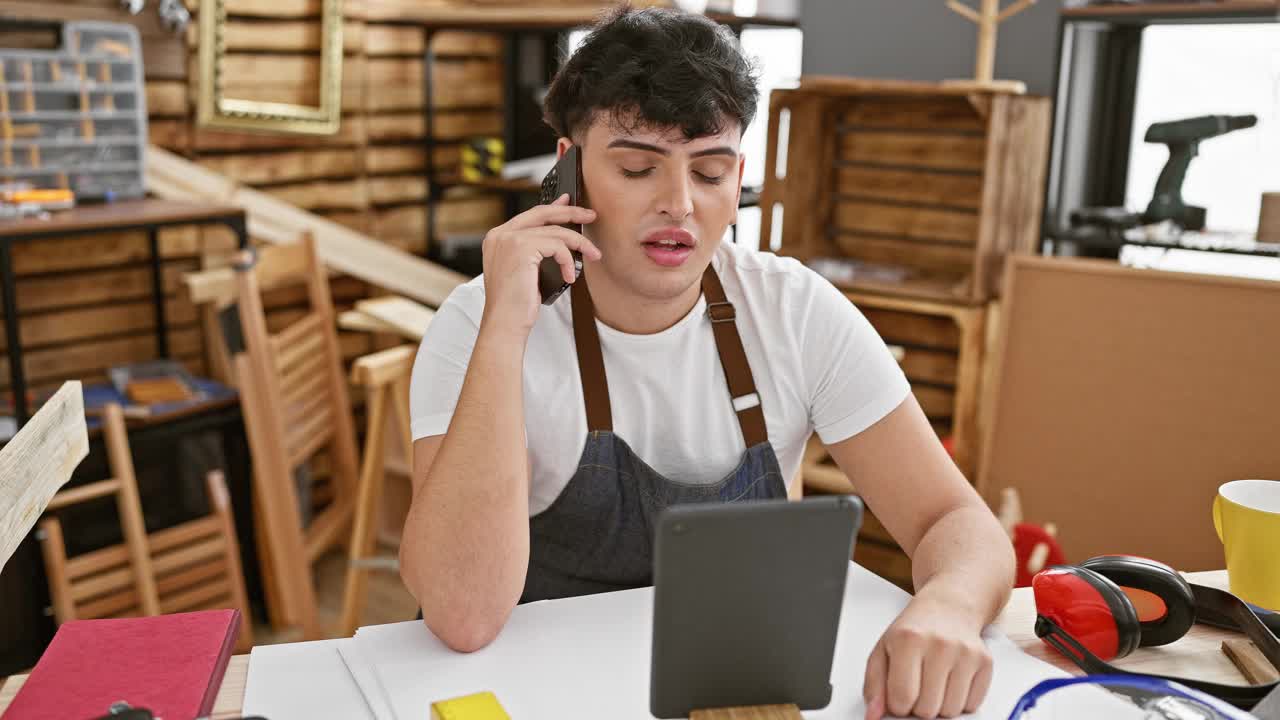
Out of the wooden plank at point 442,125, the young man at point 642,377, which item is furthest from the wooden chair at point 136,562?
the young man at point 642,377

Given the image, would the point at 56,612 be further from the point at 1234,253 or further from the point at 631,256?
the point at 1234,253

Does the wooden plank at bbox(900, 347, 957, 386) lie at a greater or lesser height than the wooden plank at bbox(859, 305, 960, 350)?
lesser

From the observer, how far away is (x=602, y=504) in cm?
141

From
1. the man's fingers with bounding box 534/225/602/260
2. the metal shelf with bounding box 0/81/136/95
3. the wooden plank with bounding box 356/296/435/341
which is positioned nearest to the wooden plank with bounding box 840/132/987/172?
the wooden plank with bounding box 356/296/435/341

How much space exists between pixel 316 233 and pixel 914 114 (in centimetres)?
205

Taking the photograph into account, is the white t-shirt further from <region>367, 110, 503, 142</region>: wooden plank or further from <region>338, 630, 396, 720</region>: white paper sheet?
<region>367, 110, 503, 142</region>: wooden plank

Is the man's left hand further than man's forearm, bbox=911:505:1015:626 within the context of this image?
No

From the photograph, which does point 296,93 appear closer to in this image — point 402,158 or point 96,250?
point 402,158

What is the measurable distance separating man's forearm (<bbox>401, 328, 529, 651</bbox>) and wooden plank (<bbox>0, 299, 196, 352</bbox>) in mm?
2564

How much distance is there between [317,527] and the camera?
3580 millimetres

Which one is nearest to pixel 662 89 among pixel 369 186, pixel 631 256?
pixel 631 256

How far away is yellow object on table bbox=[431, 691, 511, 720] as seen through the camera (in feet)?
2.85

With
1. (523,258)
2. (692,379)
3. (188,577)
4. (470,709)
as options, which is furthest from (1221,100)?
(188,577)

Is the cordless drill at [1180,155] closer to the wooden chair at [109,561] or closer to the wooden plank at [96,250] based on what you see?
the wooden chair at [109,561]
